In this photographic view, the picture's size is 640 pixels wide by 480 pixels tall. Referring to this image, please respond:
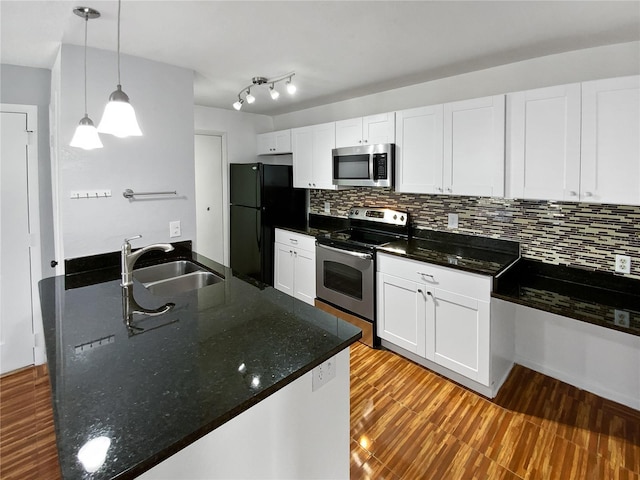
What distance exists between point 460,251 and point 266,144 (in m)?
2.78

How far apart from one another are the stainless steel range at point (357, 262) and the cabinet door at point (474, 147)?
0.78m

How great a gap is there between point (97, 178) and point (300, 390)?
199 centimetres

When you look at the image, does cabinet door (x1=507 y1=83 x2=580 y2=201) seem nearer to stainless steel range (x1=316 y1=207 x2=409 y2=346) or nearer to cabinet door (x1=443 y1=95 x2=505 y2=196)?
cabinet door (x1=443 y1=95 x2=505 y2=196)

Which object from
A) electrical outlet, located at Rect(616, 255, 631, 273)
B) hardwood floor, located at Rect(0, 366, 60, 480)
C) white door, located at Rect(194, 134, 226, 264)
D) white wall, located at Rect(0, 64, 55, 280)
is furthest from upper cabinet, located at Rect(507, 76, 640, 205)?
white wall, located at Rect(0, 64, 55, 280)

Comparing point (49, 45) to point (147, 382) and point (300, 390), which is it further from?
point (300, 390)

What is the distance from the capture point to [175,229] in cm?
273

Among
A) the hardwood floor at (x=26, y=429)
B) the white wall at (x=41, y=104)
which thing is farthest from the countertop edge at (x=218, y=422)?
the white wall at (x=41, y=104)

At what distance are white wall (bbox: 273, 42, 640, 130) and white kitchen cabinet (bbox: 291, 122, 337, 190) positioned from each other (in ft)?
1.28

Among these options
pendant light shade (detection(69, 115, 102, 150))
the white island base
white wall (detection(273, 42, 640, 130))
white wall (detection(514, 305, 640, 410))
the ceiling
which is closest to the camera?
the white island base

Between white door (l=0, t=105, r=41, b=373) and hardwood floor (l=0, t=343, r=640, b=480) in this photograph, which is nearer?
hardwood floor (l=0, t=343, r=640, b=480)

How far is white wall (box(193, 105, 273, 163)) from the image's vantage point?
4.13m

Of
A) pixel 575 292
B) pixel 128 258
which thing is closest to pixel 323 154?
pixel 128 258

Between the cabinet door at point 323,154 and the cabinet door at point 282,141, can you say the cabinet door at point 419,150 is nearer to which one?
the cabinet door at point 323,154

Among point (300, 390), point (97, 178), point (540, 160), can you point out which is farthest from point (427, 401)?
point (97, 178)
